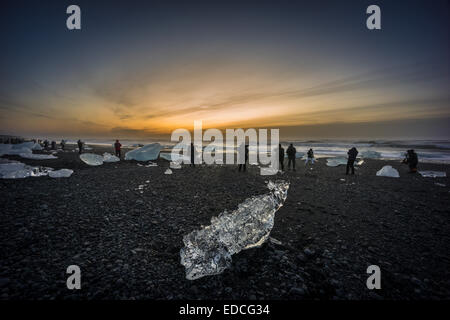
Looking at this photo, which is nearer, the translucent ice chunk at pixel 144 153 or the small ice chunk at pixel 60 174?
the small ice chunk at pixel 60 174

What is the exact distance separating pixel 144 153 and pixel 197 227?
702 inches

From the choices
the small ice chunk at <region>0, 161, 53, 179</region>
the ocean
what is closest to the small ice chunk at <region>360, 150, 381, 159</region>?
the ocean

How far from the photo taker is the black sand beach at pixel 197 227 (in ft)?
11.1

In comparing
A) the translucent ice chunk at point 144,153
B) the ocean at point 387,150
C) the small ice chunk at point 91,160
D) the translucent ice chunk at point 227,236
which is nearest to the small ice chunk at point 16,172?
the small ice chunk at point 91,160

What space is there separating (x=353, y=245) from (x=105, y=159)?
21.8 m

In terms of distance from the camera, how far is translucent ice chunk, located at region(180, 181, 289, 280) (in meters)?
3.78

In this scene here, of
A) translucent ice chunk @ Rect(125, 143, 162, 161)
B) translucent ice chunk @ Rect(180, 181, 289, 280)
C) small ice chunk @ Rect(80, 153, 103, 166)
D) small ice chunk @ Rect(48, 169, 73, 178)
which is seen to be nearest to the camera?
translucent ice chunk @ Rect(180, 181, 289, 280)

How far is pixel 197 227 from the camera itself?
585 centimetres

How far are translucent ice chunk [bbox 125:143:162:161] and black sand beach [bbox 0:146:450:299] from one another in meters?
11.8

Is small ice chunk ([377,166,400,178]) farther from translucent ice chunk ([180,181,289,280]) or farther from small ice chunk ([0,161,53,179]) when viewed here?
small ice chunk ([0,161,53,179])

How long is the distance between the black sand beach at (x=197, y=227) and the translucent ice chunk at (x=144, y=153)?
38.7 feet

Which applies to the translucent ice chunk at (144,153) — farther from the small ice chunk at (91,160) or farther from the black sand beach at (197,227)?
the black sand beach at (197,227)
